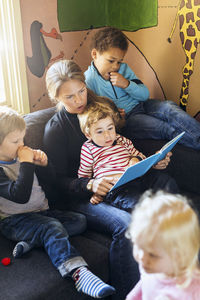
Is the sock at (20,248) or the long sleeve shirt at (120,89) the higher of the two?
the long sleeve shirt at (120,89)

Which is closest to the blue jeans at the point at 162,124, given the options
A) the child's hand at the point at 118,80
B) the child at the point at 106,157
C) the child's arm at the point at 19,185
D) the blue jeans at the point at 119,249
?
the child's hand at the point at 118,80

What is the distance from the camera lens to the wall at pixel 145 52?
2.49 metres

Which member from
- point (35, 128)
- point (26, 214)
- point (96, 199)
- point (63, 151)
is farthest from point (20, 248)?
point (35, 128)

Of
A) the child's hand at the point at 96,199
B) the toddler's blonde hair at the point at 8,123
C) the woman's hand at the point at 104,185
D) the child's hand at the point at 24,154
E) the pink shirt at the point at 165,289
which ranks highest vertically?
the toddler's blonde hair at the point at 8,123

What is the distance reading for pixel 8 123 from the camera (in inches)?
61.8

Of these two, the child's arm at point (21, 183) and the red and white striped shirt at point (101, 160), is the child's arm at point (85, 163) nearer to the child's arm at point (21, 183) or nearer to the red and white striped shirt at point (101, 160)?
the red and white striped shirt at point (101, 160)

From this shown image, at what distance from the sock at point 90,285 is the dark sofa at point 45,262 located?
0.04m

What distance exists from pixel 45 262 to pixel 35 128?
2.42 feet

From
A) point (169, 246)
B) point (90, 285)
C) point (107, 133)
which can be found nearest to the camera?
point (169, 246)

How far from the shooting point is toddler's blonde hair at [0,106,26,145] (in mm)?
1562

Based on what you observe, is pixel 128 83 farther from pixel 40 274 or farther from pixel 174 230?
pixel 174 230

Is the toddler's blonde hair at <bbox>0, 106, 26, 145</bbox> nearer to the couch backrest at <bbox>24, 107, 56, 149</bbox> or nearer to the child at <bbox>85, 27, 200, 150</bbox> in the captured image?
the couch backrest at <bbox>24, 107, 56, 149</bbox>

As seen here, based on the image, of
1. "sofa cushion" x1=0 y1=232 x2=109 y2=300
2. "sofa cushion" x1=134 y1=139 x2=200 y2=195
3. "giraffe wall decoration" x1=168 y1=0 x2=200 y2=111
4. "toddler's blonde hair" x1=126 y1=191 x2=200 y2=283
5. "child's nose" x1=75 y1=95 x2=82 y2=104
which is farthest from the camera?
"giraffe wall decoration" x1=168 y1=0 x2=200 y2=111

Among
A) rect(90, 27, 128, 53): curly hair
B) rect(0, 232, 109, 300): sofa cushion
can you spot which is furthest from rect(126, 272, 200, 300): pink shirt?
rect(90, 27, 128, 53): curly hair
